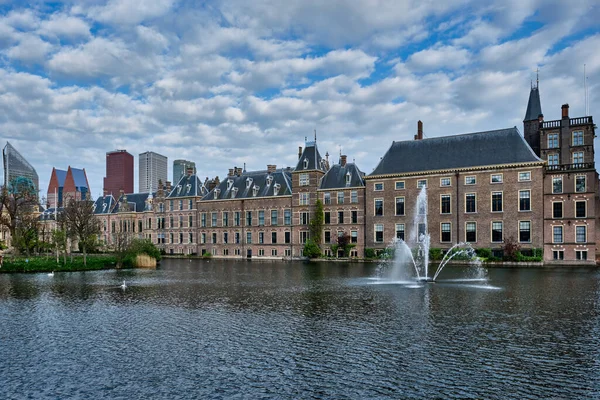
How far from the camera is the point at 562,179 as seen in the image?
4959cm

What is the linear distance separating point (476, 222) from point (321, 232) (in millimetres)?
20518

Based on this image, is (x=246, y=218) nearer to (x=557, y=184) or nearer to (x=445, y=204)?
(x=445, y=204)

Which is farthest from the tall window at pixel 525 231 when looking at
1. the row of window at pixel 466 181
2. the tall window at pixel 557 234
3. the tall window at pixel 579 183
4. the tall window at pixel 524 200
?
the tall window at pixel 579 183

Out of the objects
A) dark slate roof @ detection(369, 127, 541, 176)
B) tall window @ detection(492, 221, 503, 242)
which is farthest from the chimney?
tall window @ detection(492, 221, 503, 242)

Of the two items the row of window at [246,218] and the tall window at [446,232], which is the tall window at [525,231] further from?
the row of window at [246,218]

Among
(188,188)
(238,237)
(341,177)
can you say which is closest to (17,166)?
→ (188,188)

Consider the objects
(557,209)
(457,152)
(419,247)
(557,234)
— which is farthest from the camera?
(457,152)

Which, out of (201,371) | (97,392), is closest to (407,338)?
(201,371)

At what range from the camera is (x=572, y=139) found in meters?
54.2

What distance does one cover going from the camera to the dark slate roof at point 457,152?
5150 centimetres

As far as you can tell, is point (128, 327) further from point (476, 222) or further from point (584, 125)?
point (584, 125)

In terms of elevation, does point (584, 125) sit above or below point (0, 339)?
above

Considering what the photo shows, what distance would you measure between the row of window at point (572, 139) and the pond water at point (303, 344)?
110ft

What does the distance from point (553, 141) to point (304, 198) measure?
1275 inches
